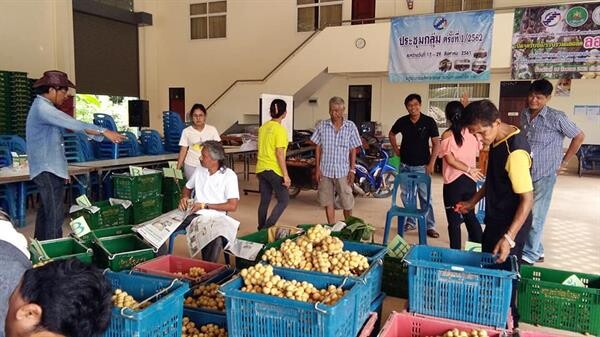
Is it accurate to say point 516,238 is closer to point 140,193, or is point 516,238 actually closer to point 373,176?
point 140,193

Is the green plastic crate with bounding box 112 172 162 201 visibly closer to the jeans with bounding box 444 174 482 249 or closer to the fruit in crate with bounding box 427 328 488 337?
the jeans with bounding box 444 174 482 249

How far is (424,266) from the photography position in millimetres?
2174

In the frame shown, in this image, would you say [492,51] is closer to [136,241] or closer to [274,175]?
[274,175]

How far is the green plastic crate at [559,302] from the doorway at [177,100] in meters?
12.8

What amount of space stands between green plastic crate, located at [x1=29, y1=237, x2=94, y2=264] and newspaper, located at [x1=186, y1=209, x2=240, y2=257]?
2.17 feet

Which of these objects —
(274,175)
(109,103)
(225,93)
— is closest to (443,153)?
(274,175)

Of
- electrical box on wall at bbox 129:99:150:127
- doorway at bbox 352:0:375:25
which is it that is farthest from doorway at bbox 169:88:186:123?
doorway at bbox 352:0:375:25

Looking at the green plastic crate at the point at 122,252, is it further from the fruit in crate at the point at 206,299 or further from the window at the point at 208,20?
the window at the point at 208,20

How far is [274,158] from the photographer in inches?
175

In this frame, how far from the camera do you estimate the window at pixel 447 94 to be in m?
11.1

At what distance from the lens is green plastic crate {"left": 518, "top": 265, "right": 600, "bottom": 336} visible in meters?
2.58

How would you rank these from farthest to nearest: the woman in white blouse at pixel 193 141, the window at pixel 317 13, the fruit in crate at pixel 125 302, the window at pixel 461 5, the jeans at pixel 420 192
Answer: the window at pixel 317 13 → the window at pixel 461 5 → the woman in white blouse at pixel 193 141 → the jeans at pixel 420 192 → the fruit in crate at pixel 125 302

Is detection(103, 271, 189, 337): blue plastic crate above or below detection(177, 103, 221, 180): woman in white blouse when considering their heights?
below

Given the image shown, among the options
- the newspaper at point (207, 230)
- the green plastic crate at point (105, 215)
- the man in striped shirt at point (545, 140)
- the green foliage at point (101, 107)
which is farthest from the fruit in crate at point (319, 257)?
the green foliage at point (101, 107)
